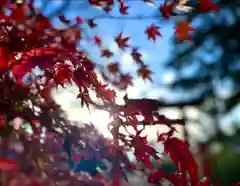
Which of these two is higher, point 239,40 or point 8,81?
point 8,81

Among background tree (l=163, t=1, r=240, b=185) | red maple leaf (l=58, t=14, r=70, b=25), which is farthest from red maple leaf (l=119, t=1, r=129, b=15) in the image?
background tree (l=163, t=1, r=240, b=185)

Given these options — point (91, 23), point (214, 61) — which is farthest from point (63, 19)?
point (214, 61)

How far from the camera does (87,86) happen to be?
1.26 m

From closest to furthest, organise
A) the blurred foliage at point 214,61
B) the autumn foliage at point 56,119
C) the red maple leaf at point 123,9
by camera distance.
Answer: the autumn foliage at point 56,119, the red maple leaf at point 123,9, the blurred foliage at point 214,61

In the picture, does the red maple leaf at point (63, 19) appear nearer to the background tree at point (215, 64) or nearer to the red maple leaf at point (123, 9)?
the red maple leaf at point (123, 9)

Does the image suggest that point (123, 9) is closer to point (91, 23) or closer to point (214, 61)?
point (91, 23)

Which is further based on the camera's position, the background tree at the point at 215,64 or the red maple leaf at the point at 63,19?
the background tree at the point at 215,64

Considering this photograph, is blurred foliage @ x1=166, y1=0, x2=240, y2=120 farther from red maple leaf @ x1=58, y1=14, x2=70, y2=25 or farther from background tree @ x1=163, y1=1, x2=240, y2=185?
red maple leaf @ x1=58, y1=14, x2=70, y2=25

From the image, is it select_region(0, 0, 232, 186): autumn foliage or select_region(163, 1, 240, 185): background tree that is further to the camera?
select_region(163, 1, 240, 185): background tree

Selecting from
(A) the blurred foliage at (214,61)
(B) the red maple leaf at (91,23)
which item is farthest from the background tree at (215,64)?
(B) the red maple leaf at (91,23)

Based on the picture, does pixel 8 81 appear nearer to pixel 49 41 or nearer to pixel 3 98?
pixel 3 98

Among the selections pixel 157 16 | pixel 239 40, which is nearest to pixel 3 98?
pixel 157 16

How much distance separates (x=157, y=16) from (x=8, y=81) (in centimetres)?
124

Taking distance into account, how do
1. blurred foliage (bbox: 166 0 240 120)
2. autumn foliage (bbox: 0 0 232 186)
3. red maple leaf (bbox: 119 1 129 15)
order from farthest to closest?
blurred foliage (bbox: 166 0 240 120)
red maple leaf (bbox: 119 1 129 15)
autumn foliage (bbox: 0 0 232 186)
